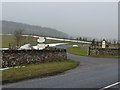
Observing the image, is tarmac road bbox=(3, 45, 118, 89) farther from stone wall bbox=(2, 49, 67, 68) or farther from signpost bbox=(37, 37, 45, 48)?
signpost bbox=(37, 37, 45, 48)

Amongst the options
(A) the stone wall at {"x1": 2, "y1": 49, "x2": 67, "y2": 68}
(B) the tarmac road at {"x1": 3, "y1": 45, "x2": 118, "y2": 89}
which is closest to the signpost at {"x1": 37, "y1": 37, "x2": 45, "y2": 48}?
(A) the stone wall at {"x1": 2, "y1": 49, "x2": 67, "y2": 68}

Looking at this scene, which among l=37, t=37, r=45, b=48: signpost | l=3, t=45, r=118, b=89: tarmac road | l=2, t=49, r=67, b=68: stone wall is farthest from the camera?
Answer: l=37, t=37, r=45, b=48: signpost

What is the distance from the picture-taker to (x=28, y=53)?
18.0 m

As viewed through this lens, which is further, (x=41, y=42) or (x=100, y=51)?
(x=100, y=51)

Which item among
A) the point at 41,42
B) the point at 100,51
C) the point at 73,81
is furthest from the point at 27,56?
the point at 100,51

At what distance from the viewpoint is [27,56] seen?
17.8 m

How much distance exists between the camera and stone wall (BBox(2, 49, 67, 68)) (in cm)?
1583

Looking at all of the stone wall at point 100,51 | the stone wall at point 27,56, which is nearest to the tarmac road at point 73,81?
the stone wall at point 27,56

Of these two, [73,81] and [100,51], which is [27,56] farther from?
[100,51]

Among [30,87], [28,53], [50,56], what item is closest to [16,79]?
[30,87]

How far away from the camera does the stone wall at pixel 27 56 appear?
15.8 metres

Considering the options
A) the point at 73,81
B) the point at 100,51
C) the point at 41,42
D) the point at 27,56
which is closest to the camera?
the point at 73,81

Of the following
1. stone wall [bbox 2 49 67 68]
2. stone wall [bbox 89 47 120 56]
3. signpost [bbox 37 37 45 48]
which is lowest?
stone wall [bbox 89 47 120 56]

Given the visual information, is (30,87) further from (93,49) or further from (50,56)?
(93,49)
